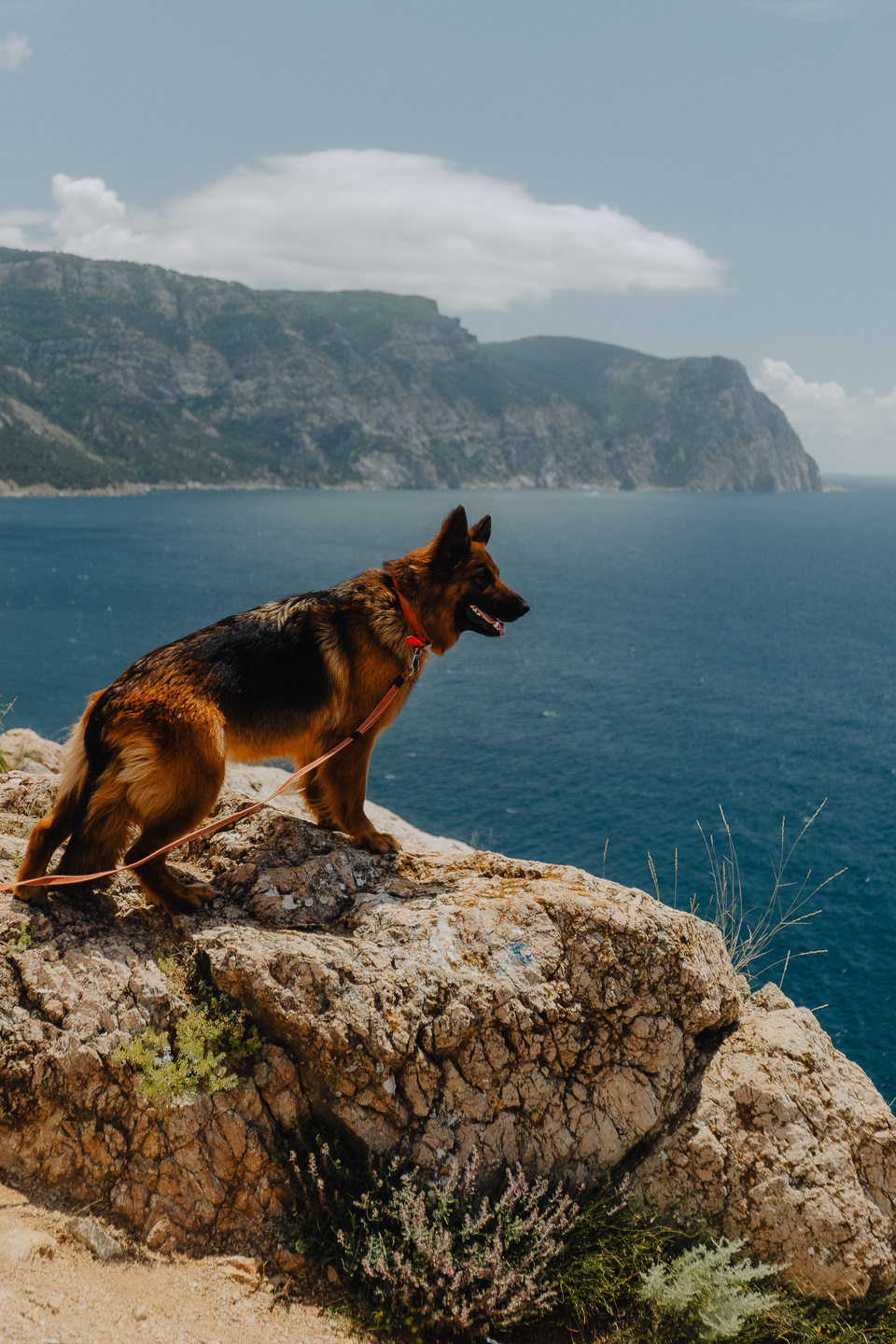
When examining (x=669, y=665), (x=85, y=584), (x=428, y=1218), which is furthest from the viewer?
(x=85, y=584)

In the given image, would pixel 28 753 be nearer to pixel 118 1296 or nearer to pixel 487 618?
pixel 487 618

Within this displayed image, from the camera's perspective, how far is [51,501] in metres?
177

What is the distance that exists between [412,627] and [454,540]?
832 millimetres

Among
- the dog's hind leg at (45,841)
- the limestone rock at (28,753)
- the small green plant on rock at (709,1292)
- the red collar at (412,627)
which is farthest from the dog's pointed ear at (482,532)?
the limestone rock at (28,753)

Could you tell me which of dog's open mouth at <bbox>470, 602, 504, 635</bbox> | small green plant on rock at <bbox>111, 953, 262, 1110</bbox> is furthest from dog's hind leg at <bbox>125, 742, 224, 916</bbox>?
dog's open mouth at <bbox>470, 602, 504, 635</bbox>

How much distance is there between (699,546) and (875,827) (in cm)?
12286

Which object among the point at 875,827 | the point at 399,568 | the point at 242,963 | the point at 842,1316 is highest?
the point at 399,568

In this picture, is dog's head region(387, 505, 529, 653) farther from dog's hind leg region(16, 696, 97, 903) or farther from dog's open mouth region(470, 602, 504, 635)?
dog's hind leg region(16, 696, 97, 903)

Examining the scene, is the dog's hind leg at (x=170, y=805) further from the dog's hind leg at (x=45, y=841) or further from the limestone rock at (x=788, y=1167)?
the limestone rock at (x=788, y=1167)

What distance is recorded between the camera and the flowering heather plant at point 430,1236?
16.5 feet

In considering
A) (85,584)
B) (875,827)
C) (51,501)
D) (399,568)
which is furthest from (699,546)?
(399,568)

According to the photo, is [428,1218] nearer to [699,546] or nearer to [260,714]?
[260,714]

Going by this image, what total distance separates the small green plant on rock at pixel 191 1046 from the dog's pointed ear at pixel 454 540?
12.4 ft

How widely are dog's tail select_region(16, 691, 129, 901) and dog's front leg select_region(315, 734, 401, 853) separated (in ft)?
5.87
